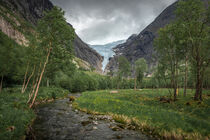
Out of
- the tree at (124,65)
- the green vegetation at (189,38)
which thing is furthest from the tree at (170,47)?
the tree at (124,65)

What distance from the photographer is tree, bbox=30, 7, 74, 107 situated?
14719 mm

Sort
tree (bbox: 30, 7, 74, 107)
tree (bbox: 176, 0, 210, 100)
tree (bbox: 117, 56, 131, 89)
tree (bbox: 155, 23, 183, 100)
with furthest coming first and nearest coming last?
tree (bbox: 117, 56, 131, 89) < tree (bbox: 155, 23, 183, 100) < tree (bbox: 176, 0, 210, 100) < tree (bbox: 30, 7, 74, 107)

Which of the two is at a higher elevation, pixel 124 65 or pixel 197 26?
pixel 197 26

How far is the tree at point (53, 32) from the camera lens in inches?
579

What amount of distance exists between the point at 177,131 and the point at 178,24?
16927mm

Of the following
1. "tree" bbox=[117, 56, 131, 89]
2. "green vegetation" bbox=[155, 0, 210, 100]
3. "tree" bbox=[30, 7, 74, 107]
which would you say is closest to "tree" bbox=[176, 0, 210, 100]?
"green vegetation" bbox=[155, 0, 210, 100]

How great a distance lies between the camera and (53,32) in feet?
50.5

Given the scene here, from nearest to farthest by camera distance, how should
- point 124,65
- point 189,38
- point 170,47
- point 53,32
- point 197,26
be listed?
point 189,38, point 53,32, point 197,26, point 170,47, point 124,65

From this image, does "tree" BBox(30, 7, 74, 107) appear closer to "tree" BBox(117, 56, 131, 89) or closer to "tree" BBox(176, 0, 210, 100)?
"tree" BBox(176, 0, 210, 100)

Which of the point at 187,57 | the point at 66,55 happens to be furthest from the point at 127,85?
the point at 66,55

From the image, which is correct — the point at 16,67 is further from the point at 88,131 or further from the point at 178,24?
the point at 178,24

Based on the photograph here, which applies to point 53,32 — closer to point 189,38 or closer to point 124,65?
point 189,38

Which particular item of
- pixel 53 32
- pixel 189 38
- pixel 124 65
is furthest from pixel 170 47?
pixel 124 65

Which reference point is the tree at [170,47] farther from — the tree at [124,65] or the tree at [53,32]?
the tree at [124,65]
